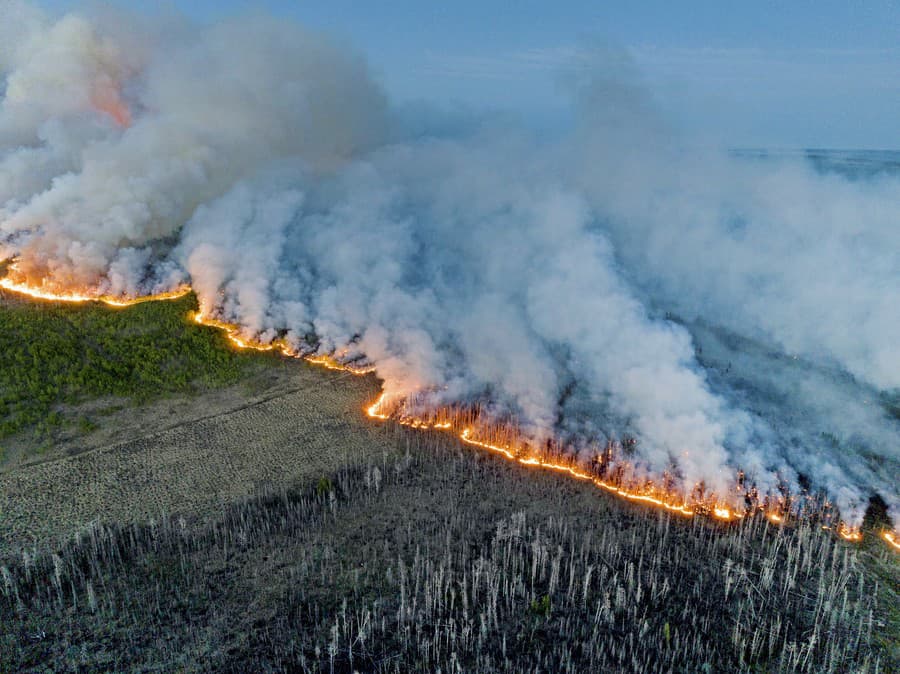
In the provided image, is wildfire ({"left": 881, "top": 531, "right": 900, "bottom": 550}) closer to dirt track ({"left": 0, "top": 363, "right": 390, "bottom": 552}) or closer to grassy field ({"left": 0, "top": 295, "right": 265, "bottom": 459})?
dirt track ({"left": 0, "top": 363, "right": 390, "bottom": 552})

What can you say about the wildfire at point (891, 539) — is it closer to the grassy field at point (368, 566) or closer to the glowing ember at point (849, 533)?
the glowing ember at point (849, 533)

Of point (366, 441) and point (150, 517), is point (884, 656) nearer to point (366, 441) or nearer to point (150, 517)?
point (366, 441)

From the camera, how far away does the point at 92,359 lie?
32.9 m

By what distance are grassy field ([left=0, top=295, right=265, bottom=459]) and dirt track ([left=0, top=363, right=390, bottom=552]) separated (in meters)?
2.16

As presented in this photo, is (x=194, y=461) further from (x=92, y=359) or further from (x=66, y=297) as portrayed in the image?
(x=66, y=297)

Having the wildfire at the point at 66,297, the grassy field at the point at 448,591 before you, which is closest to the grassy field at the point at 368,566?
the grassy field at the point at 448,591

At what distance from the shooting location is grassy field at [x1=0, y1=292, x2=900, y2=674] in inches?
Answer: 719

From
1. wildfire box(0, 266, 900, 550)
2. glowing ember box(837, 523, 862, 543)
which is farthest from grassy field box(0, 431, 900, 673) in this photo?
wildfire box(0, 266, 900, 550)

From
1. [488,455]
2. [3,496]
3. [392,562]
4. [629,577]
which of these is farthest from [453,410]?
[3,496]

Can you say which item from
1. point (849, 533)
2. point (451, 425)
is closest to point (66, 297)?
point (451, 425)

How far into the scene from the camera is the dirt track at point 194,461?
23.8 m

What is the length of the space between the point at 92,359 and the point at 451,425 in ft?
59.7

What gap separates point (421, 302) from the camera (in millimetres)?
38281

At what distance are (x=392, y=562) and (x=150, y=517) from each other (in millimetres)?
9019
